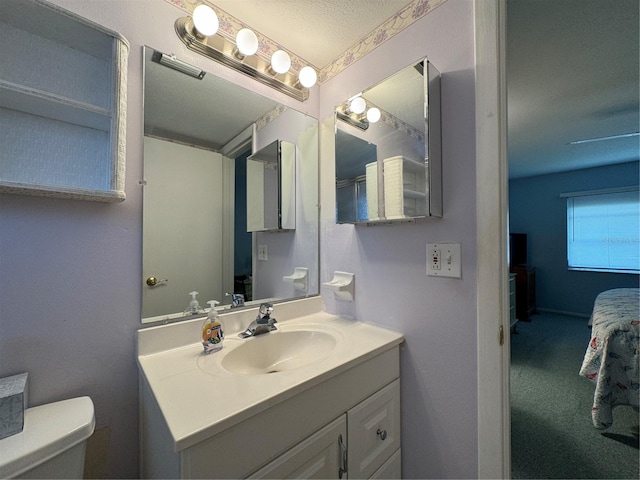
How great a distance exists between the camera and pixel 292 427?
0.62 m

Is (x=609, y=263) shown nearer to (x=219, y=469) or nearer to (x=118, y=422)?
(x=219, y=469)

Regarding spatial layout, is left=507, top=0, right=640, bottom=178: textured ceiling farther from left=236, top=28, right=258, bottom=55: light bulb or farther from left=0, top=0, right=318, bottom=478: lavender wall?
left=0, top=0, right=318, bottom=478: lavender wall

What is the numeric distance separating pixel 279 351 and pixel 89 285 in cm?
69

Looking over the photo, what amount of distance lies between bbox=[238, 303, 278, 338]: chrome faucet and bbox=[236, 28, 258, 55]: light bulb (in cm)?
106

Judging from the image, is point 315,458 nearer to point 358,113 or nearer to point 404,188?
point 404,188

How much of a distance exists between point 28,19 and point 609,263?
3.40m

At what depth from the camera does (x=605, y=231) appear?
1.90m

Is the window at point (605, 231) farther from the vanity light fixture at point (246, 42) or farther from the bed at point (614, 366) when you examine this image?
the vanity light fixture at point (246, 42)

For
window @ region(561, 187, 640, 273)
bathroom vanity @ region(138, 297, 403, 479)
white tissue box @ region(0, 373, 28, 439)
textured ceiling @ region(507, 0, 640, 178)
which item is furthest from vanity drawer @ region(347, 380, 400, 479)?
window @ region(561, 187, 640, 273)

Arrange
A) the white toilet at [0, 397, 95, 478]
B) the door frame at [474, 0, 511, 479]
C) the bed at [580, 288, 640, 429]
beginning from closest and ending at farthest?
the white toilet at [0, 397, 95, 478], the door frame at [474, 0, 511, 479], the bed at [580, 288, 640, 429]

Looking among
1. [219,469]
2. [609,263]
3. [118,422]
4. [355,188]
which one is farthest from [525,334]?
[118,422]

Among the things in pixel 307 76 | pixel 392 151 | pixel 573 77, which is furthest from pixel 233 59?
pixel 573 77

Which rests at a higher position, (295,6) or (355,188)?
(295,6)

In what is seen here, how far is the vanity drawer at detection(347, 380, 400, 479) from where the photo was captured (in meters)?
0.76
